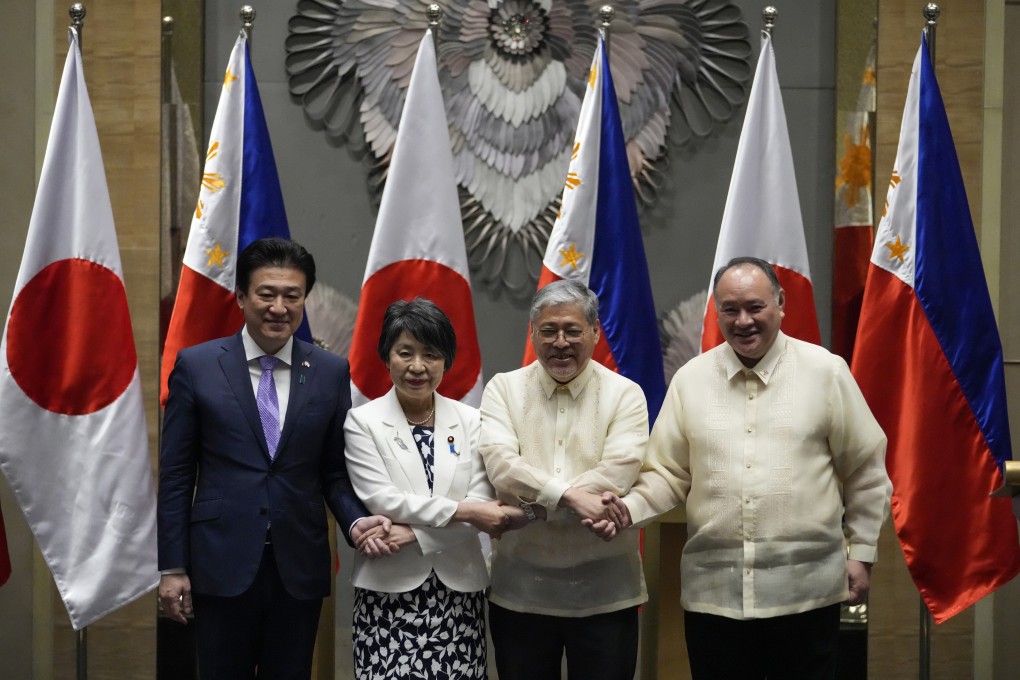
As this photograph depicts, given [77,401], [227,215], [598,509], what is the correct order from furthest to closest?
1. [227,215]
2. [77,401]
3. [598,509]

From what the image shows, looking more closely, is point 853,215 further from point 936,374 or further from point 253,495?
point 253,495

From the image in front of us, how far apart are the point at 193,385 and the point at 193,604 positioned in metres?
0.51

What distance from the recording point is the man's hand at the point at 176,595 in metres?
2.40

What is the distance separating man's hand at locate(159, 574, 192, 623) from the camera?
240cm

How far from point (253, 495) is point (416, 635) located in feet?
1.55

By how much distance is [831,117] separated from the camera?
12.9ft

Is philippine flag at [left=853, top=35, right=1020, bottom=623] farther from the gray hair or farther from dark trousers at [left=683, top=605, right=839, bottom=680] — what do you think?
the gray hair

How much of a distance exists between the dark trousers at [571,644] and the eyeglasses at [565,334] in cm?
62

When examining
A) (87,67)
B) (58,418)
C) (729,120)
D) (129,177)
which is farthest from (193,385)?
(729,120)

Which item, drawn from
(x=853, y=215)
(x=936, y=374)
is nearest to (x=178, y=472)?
(x=936, y=374)

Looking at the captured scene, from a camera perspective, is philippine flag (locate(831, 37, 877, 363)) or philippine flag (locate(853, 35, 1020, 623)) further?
philippine flag (locate(831, 37, 877, 363))

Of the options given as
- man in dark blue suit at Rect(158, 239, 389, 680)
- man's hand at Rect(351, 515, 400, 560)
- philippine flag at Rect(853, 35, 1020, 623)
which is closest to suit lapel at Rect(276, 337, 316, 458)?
man in dark blue suit at Rect(158, 239, 389, 680)

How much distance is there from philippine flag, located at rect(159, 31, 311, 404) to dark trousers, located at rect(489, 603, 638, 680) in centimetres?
124

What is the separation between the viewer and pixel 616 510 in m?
2.39
